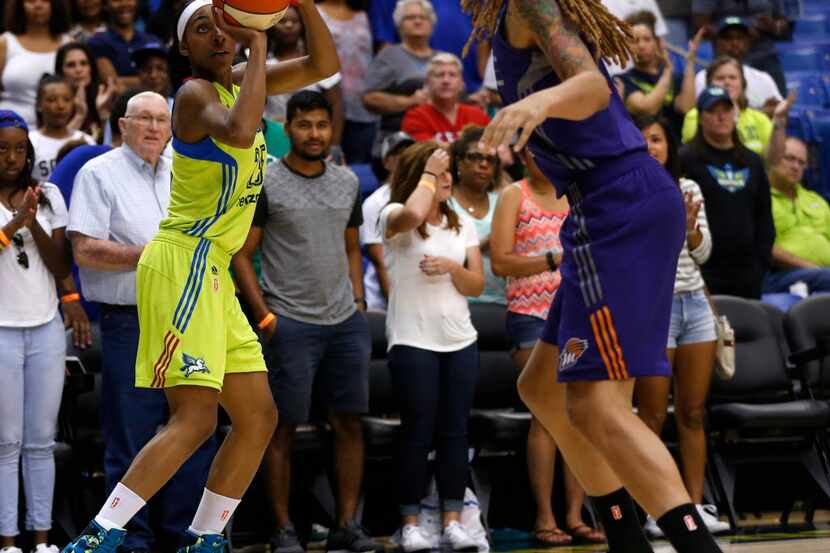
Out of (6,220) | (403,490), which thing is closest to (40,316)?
(6,220)

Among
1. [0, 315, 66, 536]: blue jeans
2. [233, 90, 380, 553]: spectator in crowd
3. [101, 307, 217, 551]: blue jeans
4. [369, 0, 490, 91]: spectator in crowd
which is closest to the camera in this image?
[0, 315, 66, 536]: blue jeans

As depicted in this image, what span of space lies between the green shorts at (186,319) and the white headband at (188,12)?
0.76 m

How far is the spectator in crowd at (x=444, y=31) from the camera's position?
1133cm

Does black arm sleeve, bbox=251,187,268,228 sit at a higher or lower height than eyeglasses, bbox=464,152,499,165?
lower

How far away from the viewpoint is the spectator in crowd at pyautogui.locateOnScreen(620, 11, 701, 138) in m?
10.2

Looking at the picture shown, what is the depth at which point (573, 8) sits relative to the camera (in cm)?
423

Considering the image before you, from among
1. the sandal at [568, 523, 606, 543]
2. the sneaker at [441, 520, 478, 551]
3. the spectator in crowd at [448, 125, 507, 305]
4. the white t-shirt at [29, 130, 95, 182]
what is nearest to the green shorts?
the sneaker at [441, 520, 478, 551]

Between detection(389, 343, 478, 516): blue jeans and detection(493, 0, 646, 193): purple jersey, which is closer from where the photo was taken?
detection(493, 0, 646, 193): purple jersey

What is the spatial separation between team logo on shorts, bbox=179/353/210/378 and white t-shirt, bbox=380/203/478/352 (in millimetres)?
2378

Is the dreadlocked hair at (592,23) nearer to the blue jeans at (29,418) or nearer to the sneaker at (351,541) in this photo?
the blue jeans at (29,418)

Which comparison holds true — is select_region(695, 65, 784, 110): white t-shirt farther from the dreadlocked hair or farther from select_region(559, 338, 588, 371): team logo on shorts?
select_region(559, 338, 588, 371): team logo on shorts

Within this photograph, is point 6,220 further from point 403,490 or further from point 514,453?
point 514,453

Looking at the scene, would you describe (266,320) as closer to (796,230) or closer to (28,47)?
(28,47)

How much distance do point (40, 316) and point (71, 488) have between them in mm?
1036
